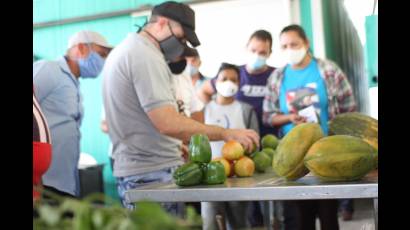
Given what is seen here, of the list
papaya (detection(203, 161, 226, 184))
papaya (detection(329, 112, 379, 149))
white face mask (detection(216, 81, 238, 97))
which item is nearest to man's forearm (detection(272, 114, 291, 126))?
white face mask (detection(216, 81, 238, 97))

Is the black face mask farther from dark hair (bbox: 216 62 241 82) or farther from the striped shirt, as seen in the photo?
the striped shirt

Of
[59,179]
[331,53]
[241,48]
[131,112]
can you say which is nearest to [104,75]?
[131,112]

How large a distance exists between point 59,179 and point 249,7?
1390mm

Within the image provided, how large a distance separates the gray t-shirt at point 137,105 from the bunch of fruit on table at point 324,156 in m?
0.99

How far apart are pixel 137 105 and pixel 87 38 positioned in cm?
62

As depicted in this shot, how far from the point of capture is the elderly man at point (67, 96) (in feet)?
8.60

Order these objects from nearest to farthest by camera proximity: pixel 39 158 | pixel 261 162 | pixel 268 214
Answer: pixel 39 158 < pixel 261 162 < pixel 268 214

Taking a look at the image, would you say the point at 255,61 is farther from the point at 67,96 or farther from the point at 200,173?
the point at 200,173

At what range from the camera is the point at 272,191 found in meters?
1.53

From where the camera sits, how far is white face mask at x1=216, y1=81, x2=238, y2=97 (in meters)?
3.29

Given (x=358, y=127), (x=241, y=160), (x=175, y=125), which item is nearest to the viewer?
(x=358, y=127)

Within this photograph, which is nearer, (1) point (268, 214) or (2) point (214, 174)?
(2) point (214, 174)

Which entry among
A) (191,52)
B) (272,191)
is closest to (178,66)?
(191,52)
